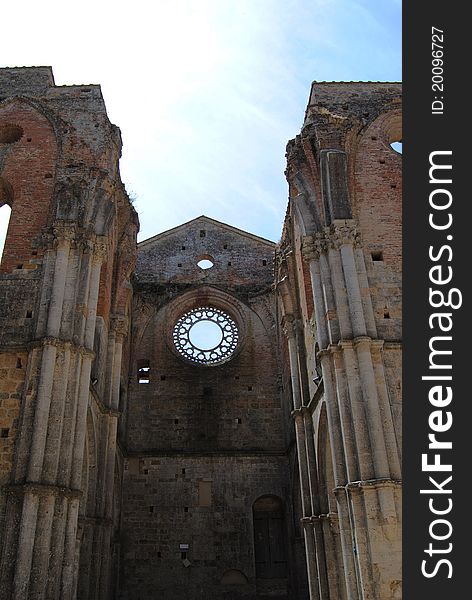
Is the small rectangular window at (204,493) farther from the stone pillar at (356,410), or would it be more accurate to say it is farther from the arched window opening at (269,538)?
the stone pillar at (356,410)

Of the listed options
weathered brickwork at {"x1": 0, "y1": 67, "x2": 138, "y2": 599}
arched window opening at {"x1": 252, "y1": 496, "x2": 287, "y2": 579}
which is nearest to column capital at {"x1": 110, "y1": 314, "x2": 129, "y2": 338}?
weathered brickwork at {"x1": 0, "y1": 67, "x2": 138, "y2": 599}

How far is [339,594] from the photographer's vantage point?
1091cm

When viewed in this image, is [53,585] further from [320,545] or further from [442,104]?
[442,104]

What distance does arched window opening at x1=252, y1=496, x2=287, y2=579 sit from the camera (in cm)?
1602

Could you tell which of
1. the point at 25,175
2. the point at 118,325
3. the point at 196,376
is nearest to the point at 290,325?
the point at 118,325

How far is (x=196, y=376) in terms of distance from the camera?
60.0 feet

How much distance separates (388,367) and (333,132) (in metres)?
5.10

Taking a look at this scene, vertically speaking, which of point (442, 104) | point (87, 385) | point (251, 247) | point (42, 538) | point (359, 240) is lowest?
point (42, 538)

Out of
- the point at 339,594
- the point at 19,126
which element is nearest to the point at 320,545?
the point at 339,594

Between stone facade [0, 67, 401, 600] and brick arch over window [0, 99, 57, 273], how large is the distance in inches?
1.7

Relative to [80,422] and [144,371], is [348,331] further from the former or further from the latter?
[144,371]

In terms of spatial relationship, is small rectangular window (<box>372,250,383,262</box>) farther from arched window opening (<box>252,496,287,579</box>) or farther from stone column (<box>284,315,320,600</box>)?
arched window opening (<box>252,496,287,579</box>)

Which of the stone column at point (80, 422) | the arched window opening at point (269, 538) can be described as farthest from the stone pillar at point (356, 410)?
the arched window opening at point (269, 538)

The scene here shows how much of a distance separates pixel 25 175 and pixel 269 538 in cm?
1098
